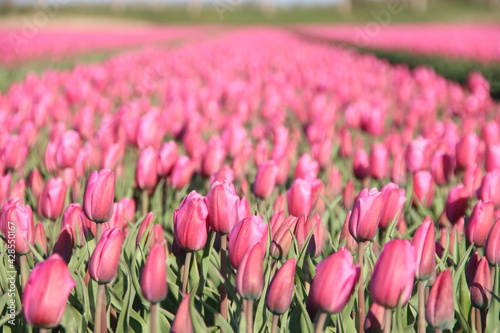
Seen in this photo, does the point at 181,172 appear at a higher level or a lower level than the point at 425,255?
lower

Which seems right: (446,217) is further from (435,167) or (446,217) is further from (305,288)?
(305,288)

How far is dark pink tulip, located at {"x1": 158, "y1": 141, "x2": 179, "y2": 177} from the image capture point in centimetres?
208

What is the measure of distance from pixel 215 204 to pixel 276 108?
2.83 meters

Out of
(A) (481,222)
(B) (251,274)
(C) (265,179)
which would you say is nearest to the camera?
(B) (251,274)

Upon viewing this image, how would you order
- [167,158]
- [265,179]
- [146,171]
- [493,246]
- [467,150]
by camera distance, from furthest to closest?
[467,150] → [167,158] → [146,171] → [265,179] → [493,246]

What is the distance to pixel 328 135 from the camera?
321 cm

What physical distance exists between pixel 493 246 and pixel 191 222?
2.31 feet

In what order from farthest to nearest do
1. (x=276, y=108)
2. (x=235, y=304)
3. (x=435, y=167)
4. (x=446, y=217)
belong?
(x=276, y=108), (x=435, y=167), (x=446, y=217), (x=235, y=304)

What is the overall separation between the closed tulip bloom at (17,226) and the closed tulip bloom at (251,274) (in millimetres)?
565

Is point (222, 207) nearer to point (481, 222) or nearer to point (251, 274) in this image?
point (251, 274)

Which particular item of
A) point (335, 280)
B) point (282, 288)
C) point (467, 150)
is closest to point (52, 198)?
point (282, 288)

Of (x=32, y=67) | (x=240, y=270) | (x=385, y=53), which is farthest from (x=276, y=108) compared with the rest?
(x=385, y=53)

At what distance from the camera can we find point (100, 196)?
1343 mm

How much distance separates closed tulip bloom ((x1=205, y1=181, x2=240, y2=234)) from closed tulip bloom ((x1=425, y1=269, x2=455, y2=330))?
0.46 meters
